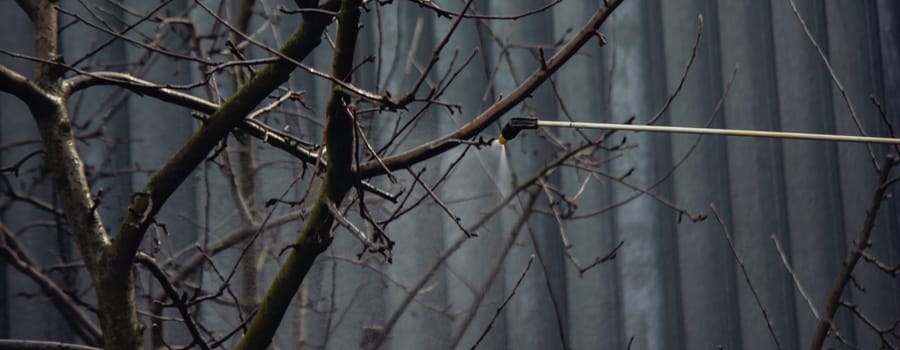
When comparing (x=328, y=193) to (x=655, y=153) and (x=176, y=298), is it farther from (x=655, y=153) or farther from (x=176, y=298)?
(x=655, y=153)

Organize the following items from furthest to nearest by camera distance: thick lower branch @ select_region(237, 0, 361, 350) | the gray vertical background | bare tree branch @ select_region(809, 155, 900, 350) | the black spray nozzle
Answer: the gray vertical background < bare tree branch @ select_region(809, 155, 900, 350) < the black spray nozzle < thick lower branch @ select_region(237, 0, 361, 350)

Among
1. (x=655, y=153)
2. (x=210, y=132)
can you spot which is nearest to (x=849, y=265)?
(x=655, y=153)

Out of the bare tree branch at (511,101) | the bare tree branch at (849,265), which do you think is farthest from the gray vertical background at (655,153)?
the bare tree branch at (511,101)

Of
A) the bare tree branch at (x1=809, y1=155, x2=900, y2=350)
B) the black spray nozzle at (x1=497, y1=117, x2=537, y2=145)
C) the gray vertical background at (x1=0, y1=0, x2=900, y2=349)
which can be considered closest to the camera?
the black spray nozzle at (x1=497, y1=117, x2=537, y2=145)

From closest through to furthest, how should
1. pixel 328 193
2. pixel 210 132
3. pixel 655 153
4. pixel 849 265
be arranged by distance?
pixel 328 193
pixel 210 132
pixel 849 265
pixel 655 153

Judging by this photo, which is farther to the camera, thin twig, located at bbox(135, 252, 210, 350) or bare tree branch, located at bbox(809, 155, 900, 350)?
bare tree branch, located at bbox(809, 155, 900, 350)

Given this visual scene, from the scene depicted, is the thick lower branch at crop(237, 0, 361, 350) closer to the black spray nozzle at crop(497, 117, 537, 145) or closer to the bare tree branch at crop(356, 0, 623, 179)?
the bare tree branch at crop(356, 0, 623, 179)

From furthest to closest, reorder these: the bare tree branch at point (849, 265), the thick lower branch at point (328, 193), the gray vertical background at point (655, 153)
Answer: the gray vertical background at point (655, 153) < the bare tree branch at point (849, 265) < the thick lower branch at point (328, 193)

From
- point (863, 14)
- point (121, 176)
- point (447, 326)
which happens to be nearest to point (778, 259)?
point (863, 14)

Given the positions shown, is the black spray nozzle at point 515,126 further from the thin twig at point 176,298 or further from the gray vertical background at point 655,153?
the gray vertical background at point 655,153

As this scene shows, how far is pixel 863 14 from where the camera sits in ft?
10.6

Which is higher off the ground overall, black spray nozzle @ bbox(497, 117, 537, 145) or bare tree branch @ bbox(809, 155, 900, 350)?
black spray nozzle @ bbox(497, 117, 537, 145)

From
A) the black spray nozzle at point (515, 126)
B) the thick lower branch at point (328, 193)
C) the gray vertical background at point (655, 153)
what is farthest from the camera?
the gray vertical background at point (655, 153)

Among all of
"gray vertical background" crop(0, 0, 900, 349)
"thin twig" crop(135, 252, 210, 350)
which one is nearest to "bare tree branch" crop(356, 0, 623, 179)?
"thin twig" crop(135, 252, 210, 350)
